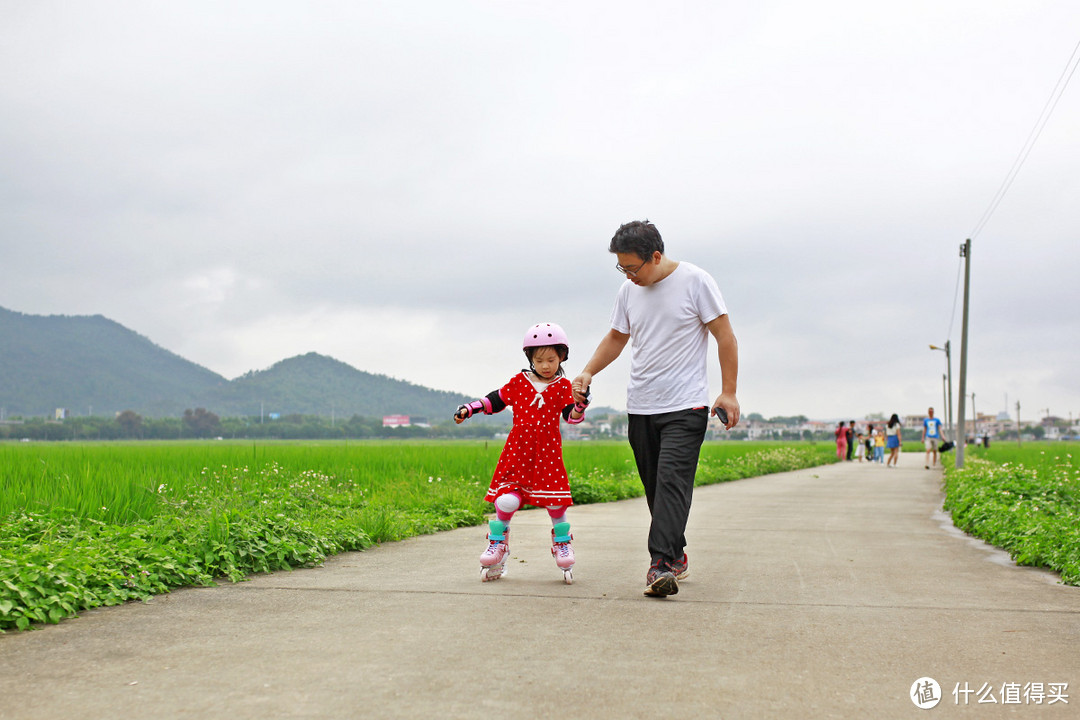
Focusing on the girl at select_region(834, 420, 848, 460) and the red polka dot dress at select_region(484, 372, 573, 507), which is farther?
the girl at select_region(834, 420, 848, 460)

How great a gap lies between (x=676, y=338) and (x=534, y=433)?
101 centimetres

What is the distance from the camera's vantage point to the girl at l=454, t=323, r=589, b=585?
5.49 metres

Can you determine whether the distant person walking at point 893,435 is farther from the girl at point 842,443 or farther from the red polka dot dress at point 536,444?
the red polka dot dress at point 536,444

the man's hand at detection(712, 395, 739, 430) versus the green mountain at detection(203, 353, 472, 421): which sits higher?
the green mountain at detection(203, 353, 472, 421)

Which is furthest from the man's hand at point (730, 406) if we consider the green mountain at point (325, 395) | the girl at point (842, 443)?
the green mountain at point (325, 395)

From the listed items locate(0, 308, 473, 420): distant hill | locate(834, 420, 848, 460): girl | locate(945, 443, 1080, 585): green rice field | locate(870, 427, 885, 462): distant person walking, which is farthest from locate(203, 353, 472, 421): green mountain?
locate(945, 443, 1080, 585): green rice field

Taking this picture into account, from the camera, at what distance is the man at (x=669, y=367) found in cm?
520

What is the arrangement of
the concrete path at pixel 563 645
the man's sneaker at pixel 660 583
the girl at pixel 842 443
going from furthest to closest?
the girl at pixel 842 443, the man's sneaker at pixel 660 583, the concrete path at pixel 563 645

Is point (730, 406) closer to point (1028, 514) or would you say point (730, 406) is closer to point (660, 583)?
point (660, 583)

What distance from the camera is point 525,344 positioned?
555 centimetres

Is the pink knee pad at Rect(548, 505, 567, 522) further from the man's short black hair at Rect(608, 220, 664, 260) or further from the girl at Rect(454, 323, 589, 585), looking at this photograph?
the man's short black hair at Rect(608, 220, 664, 260)

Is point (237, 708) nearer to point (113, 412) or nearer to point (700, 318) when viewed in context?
point (700, 318)

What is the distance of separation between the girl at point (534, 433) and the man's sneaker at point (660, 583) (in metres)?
0.70

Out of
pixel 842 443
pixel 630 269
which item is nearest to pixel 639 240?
pixel 630 269
